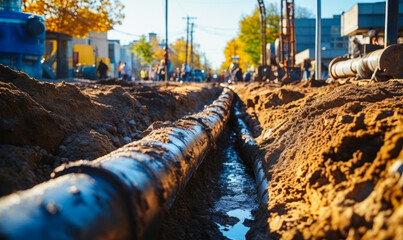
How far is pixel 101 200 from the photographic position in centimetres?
249

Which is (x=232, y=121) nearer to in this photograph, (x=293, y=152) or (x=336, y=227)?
(x=293, y=152)

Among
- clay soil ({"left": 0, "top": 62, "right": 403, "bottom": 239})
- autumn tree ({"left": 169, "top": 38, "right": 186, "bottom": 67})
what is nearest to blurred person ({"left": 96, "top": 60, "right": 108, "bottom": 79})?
clay soil ({"left": 0, "top": 62, "right": 403, "bottom": 239})

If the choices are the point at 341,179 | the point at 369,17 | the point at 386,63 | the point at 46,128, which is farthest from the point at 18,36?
the point at 369,17

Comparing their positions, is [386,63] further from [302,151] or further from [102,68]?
[102,68]

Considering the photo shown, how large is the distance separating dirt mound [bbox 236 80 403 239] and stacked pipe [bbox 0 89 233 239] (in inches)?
42.0

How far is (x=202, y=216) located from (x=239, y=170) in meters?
2.71

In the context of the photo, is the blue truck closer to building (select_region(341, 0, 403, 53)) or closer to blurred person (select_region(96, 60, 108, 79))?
blurred person (select_region(96, 60, 108, 79))

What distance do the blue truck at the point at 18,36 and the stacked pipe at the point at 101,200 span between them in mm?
10415

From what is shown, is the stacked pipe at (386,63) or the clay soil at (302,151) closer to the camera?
the clay soil at (302,151)

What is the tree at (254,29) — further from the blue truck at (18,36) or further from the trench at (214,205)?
the trench at (214,205)

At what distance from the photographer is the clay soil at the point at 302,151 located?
9.20 feet

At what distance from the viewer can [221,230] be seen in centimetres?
458

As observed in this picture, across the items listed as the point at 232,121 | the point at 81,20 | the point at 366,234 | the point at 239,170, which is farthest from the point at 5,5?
the point at 81,20

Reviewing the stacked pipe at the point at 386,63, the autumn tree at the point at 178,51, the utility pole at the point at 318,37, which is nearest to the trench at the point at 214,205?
the stacked pipe at the point at 386,63
